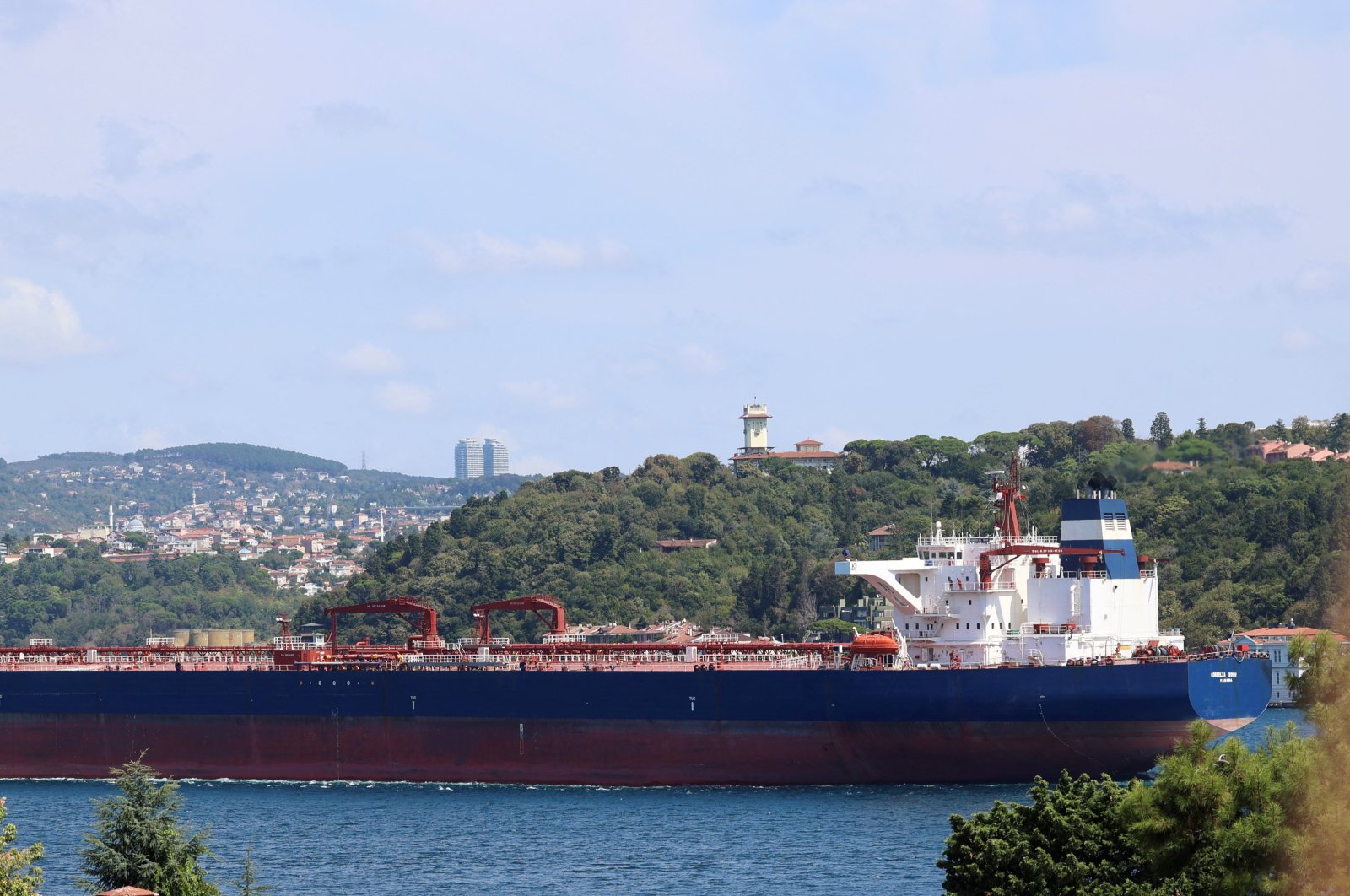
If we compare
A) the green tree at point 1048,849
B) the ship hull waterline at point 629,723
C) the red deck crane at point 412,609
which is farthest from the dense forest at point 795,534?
the green tree at point 1048,849

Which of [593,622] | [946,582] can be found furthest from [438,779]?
[593,622]

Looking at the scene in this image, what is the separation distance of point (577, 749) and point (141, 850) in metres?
22.1

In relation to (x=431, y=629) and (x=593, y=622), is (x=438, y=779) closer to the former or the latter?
(x=431, y=629)

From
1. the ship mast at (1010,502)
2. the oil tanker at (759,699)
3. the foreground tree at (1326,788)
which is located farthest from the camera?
the ship mast at (1010,502)

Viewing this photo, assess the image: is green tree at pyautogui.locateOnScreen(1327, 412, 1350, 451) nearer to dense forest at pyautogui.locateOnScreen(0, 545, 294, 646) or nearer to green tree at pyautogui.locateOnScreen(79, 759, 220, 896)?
green tree at pyautogui.locateOnScreen(79, 759, 220, 896)

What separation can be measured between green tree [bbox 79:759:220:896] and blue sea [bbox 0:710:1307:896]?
947cm

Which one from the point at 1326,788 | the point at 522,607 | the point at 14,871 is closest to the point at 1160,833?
the point at 1326,788

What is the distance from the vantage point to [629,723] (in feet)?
149

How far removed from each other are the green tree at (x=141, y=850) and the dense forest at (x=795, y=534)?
3918cm

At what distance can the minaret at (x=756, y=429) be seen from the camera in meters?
139

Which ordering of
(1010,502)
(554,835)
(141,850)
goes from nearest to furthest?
(141,850) → (554,835) → (1010,502)

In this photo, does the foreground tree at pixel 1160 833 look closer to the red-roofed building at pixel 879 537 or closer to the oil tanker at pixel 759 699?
the oil tanker at pixel 759 699

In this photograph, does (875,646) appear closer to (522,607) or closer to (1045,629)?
(1045,629)

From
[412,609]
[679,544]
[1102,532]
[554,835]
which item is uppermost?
[679,544]
